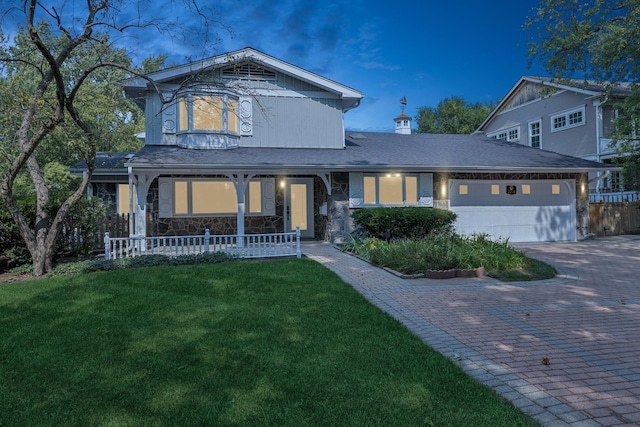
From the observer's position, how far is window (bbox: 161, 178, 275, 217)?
13.5 meters

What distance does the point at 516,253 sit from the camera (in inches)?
373

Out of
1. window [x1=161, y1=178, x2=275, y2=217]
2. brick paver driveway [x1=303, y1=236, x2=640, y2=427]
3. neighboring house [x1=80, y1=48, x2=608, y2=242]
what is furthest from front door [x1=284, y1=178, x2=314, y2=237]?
brick paver driveway [x1=303, y1=236, x2=640, y2=427]

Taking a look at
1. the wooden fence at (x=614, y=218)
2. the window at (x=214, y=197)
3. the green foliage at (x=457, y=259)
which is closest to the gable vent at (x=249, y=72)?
the window at (x=214, y=197)

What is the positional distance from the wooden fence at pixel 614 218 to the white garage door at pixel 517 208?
6.91 feet

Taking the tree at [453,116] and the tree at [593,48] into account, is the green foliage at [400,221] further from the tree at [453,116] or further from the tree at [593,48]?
the tree at [453,116]

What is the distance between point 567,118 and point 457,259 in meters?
16.7

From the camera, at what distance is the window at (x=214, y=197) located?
13.5 m

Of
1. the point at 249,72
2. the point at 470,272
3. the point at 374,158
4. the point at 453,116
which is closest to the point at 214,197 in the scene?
the point at 249,72

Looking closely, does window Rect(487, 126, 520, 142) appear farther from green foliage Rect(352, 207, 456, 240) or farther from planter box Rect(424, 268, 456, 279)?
planter box Rect(424, 268, 456, 279)

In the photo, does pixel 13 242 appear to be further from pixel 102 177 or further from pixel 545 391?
pixel 545 391

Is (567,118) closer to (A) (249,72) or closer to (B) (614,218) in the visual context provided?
(B) (614,218)

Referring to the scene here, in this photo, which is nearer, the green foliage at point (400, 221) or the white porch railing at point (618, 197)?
the green foliage at point (400, 221)

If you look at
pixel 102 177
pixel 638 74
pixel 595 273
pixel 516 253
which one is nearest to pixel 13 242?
pixel 102 177

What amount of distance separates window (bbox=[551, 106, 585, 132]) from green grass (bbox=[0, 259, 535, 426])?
19280 millimetres
